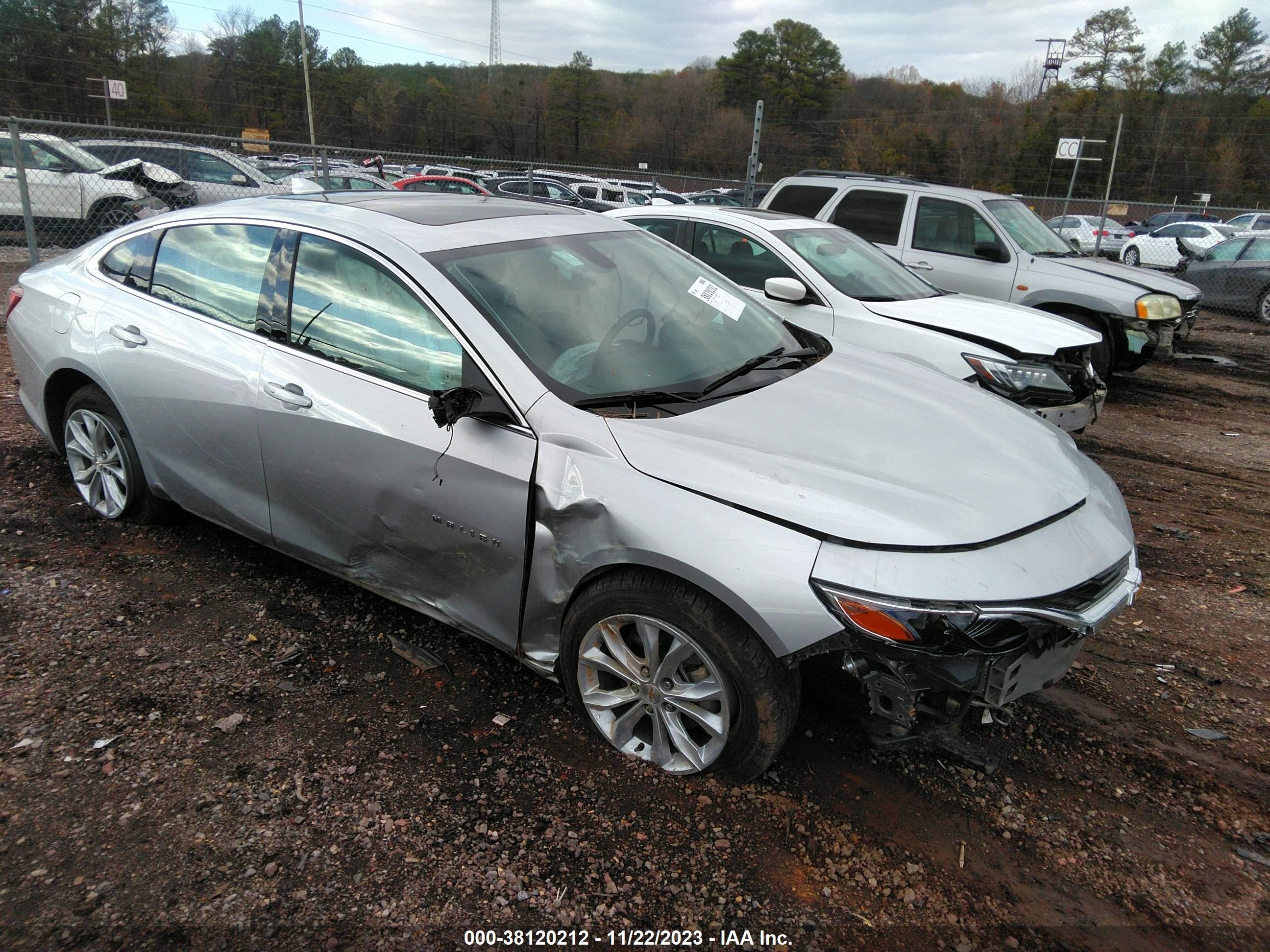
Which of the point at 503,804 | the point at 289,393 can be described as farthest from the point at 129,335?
the point at 503,804

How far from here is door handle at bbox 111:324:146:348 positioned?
143 inches

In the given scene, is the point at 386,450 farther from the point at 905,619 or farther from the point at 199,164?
the point at 199,164

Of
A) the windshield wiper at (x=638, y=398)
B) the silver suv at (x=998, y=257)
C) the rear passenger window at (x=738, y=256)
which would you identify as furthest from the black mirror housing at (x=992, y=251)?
the windshield wiper at (x=638, y=398)

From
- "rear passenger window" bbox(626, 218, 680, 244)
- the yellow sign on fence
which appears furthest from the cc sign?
the yellow sign on fence

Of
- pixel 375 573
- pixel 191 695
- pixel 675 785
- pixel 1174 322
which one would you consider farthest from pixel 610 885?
pixel 1174 322

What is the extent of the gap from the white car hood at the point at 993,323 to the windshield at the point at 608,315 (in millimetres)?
2437

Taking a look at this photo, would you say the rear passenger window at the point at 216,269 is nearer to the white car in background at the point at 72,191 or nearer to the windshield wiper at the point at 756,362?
the windshield wiper at the point at 756,362

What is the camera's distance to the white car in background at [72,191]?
1099 cm

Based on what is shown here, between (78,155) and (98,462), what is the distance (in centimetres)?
979

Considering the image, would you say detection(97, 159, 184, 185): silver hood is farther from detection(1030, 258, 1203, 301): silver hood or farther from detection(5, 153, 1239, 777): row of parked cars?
detection(1030, 258, 1203, 301): silver hood

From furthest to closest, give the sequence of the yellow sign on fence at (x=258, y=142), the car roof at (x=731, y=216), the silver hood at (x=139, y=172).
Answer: the silver hood at (x=139, y=172) < the yellow sign on fence at (x=258, y=142) < the car roof at (x=731, y=216)

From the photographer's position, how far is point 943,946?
211 cm

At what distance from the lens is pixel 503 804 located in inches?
99.5

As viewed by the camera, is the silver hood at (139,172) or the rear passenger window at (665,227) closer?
the rear passenger window at (665,227)
